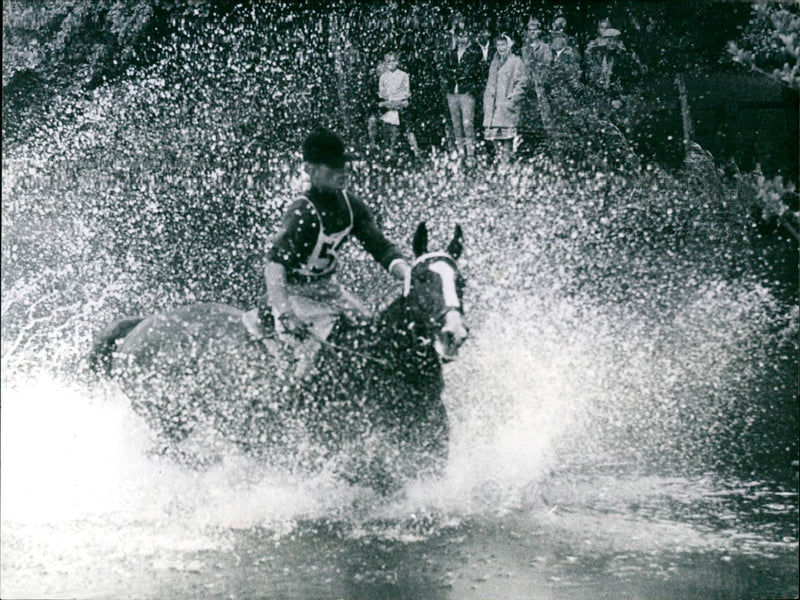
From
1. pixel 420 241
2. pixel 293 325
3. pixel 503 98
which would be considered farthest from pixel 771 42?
pixel 293 325

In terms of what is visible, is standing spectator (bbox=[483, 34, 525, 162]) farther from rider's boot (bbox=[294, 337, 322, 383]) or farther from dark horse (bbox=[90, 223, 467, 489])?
rider's boot (bbox=[294, 337, 322, 383])

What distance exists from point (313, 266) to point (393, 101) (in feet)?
2.37

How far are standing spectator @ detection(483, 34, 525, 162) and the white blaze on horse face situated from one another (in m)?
0.59

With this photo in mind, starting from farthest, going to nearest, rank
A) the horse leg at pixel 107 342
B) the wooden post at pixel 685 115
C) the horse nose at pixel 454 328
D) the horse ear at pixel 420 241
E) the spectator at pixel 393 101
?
the wooden post at pixel 685 115 < the spectator at pixel 393 101 < the horse leg at pixel 107 342 < the horse ear at pixel 420 241 < the horse nose at pixel 454 328

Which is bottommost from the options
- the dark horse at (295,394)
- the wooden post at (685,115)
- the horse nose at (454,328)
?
the dark horse at (295,394)

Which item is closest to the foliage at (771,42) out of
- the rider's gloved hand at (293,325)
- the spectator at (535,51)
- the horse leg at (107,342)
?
the spectator at (535,51)

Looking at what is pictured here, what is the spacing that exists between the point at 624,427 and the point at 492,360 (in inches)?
23.5

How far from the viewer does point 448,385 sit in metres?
2.80

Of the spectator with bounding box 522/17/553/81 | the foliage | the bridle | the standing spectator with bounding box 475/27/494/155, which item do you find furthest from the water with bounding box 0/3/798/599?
the foliage

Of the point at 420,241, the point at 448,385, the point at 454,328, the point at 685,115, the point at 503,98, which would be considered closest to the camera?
the point at 454,328

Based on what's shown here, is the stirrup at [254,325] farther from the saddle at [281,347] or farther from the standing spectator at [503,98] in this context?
the standing spectator at [503,98]

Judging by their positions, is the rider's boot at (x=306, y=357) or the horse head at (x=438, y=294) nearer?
the horse head at (x=438, y=294)

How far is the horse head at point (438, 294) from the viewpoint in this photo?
260 cm

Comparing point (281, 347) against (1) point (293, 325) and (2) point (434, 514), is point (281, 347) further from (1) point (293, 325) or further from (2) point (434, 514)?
(2) point (434, 514)
